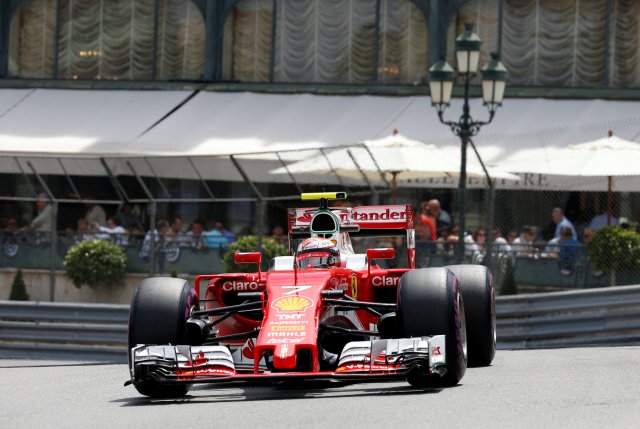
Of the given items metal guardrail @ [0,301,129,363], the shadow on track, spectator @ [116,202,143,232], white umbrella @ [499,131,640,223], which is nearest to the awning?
spectator @ [116,202,143,232]

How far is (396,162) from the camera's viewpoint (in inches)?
885

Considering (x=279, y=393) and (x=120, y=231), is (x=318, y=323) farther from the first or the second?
(x=120, y=231)

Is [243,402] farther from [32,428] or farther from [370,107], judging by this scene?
[370,107]

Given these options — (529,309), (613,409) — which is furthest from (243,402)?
(529,309)

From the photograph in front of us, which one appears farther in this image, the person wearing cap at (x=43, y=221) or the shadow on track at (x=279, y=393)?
the person wearing cap at (x=43, y=221)

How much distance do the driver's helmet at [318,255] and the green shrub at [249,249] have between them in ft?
26.2

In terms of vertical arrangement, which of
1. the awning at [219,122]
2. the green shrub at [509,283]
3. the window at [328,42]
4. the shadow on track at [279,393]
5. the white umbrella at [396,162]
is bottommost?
the shadow on track at [279,393]

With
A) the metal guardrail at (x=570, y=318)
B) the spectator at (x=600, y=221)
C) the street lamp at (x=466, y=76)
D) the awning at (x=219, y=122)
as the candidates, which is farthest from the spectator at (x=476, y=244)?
the awning at (x=219, y=122)

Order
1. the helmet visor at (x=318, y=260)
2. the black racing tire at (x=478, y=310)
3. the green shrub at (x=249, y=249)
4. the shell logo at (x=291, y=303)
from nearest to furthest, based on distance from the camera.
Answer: the shell logo at (x=291, y=303)
the helmet visor at (x=318, y=260)
the black racing tire at (x=478, y=310)
the green shrub at (x=249, y=249)

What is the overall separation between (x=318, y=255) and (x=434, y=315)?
1.66 meters

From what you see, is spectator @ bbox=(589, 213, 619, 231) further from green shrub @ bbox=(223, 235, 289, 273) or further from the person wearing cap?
the person wearing cap

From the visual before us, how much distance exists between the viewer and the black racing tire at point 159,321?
11438 millimetres

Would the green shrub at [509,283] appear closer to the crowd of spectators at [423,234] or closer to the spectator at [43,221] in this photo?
the crowd of spectators at [423,234]

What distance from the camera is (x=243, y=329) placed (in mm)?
12562
